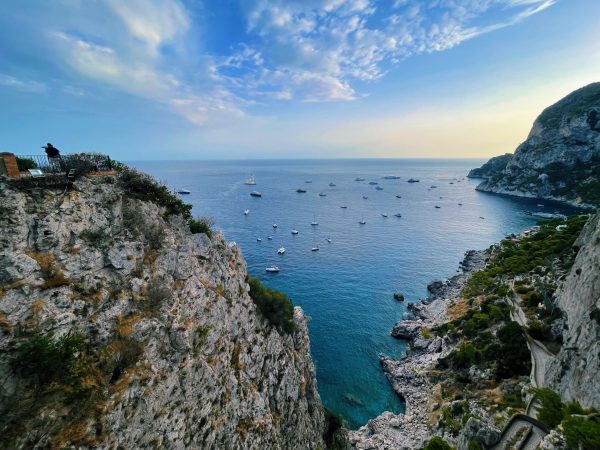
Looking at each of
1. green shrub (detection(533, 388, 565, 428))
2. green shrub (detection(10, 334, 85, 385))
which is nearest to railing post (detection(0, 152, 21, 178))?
green shrub (detection(10, 334, 85, 385))

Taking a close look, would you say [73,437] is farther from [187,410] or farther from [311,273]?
[311,273]

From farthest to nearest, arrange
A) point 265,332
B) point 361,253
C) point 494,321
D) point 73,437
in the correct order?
point 361,253 < point 494,321 < point 265,332 < point 73,437

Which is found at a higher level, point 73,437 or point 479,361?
point 73,437

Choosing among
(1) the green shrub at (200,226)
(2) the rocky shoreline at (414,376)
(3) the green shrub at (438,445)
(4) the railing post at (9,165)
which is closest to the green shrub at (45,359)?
(4) the railing post at (9,165)

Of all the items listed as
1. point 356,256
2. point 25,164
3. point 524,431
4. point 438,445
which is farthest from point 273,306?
point 356,256

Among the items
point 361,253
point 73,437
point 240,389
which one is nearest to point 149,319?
point 73,437
